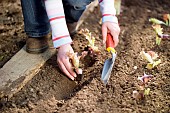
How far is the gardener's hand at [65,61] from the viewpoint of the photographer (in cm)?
184

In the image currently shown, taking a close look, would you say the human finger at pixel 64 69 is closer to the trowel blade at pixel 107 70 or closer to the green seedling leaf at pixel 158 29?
the trowel blade at pixel 107 70

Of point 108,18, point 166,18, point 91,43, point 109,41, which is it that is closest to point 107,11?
point 108,18

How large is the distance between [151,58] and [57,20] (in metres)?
0.63

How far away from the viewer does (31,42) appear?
2.06 meters

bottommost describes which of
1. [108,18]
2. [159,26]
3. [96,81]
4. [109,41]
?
[96,81]

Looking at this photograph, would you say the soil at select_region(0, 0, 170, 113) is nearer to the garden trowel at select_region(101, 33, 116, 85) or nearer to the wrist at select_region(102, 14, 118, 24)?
the garden trowel at select_region(101, 33, 116, 85)

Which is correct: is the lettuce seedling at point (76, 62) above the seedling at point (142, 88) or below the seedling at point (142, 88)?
above

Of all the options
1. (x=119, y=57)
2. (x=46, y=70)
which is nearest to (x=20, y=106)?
(x=46, y=70)

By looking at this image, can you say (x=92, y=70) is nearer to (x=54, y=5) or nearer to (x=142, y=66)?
(x=142, y=66)

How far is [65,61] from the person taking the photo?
185 cm

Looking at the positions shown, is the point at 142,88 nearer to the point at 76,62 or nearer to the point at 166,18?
the point at 76,62

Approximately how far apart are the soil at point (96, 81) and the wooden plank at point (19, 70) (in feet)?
0.10

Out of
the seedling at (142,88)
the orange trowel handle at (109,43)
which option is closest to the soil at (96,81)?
the seedling at (142,88)

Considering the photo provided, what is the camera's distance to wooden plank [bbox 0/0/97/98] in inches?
71.9
